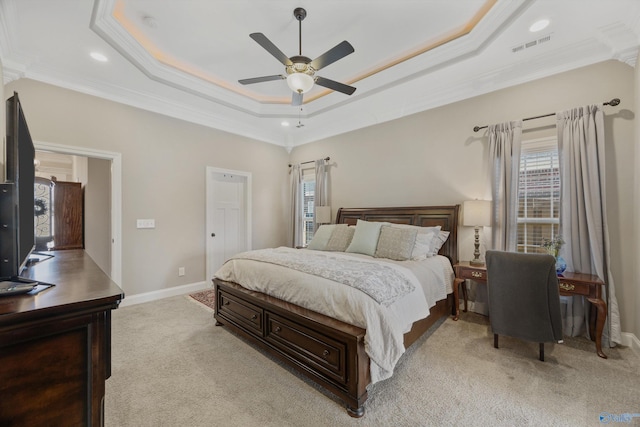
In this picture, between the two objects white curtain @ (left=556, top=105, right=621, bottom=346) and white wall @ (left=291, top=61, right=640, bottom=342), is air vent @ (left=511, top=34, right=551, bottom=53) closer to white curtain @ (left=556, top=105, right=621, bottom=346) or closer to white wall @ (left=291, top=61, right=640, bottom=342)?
white wall @ (left=291, top=61, right=640, bottom=342)

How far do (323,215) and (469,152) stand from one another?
8.43ft

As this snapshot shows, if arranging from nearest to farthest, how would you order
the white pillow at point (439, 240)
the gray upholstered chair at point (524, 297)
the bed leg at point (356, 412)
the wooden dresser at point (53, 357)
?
the wooden dresser at point (53, 357) → the bed leg at point (356, 412) → the gray upholstered chair at point (524, 297) → the white pillow at point (439, 240)

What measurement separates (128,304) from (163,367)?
1.99 m

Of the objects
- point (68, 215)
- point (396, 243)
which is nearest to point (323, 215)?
point (396, 243)

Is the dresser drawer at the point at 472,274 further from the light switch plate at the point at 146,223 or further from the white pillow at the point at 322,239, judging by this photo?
the light switch plate at the point at 146,223

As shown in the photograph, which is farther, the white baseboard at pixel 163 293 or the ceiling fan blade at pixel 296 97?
the white baseboard at pixel 163 293

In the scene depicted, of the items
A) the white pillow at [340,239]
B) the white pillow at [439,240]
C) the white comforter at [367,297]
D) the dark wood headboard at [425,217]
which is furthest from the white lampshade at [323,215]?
the white comforter at [367,297]

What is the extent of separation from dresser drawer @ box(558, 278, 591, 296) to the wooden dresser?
3.47m

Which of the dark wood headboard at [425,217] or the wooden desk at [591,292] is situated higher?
the dark wood headboard at [425,217]

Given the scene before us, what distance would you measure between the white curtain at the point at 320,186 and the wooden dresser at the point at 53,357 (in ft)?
13.9

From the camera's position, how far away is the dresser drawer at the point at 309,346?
184 cm

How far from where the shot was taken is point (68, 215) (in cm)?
415

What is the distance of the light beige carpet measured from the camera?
1712 mm

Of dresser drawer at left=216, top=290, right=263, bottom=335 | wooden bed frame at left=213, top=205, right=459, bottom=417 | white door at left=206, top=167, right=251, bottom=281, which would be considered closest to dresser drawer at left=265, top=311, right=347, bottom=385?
wooden bed frame at left=213, top=205, right=459, bottom=417
